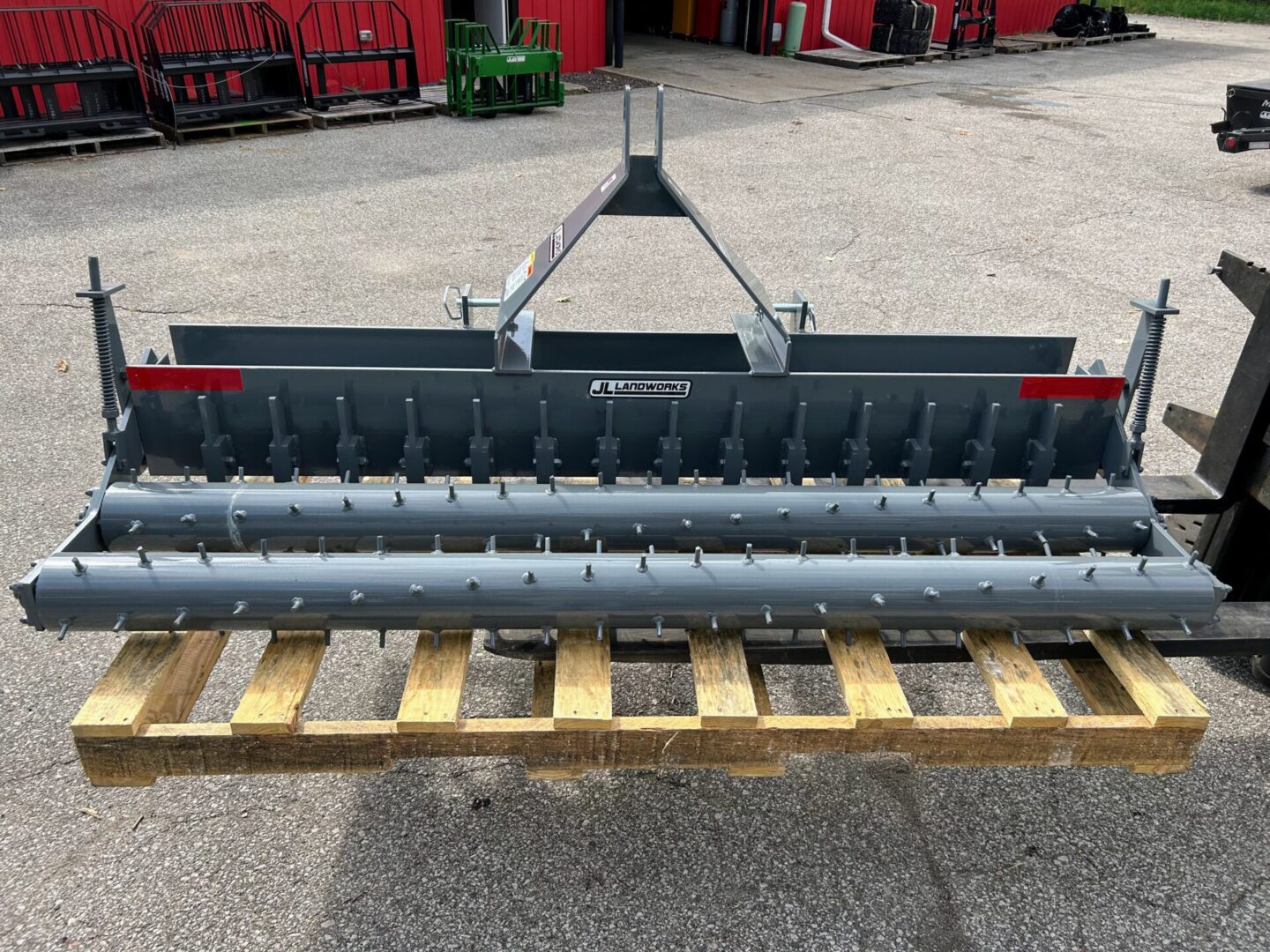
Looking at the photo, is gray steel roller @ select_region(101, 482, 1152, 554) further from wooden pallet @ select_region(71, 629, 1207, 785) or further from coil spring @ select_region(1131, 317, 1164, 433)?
wooden pallet @ select_region(71, 629, 1207, 785)

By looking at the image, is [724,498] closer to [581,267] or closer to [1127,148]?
[581,267]

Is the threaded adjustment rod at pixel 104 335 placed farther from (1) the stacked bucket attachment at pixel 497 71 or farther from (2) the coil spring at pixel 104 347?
(1) the stacked bucket attachment at pixel 497 71

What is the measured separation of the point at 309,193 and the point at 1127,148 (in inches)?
407

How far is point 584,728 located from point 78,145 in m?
10.4

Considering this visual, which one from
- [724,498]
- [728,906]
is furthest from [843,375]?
[728,906]

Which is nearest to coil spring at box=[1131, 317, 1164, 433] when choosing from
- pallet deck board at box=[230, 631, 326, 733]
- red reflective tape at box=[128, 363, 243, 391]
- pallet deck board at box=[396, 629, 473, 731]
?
pallet deck board at box=[396, 629, 473, 731]

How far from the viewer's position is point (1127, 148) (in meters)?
12.1

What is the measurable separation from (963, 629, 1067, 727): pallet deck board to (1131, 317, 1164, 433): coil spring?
0.95m

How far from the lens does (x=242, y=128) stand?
1086 cm

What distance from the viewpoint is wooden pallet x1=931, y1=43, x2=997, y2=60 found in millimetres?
19062

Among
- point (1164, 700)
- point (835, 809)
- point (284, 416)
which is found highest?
point (284, 416)

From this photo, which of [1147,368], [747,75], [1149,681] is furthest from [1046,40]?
[1149,681]

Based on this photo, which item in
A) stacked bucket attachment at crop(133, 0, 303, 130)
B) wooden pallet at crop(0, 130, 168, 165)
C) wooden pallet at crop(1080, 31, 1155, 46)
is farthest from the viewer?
wooden pallet at crop(1080, 31, 1155, 46)

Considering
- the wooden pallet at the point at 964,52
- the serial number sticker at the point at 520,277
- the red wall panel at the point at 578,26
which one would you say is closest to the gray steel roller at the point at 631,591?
the serial number sticker at the point at 520,277
